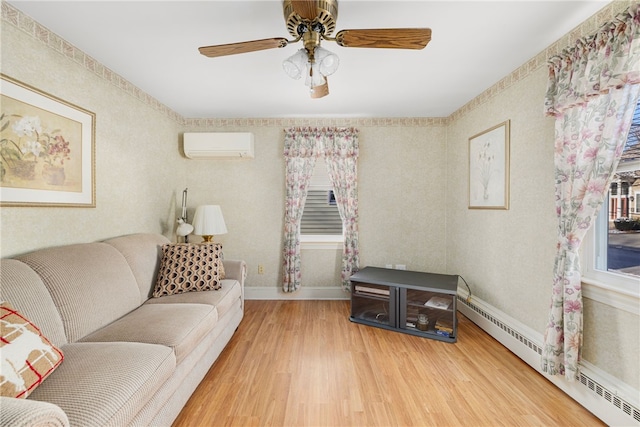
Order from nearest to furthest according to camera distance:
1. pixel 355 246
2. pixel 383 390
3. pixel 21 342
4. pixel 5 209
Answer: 1. pixel 21 342
2. pixel 5 209
3. pixel 383 390
4. pixel 355 246

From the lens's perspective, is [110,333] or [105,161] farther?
[105,161]

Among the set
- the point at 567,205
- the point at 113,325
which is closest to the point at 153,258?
the point at 113,325

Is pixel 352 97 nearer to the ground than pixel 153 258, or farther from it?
farther from it

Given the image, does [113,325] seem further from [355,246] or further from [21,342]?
[355,246]

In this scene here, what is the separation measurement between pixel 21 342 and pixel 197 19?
197 cm

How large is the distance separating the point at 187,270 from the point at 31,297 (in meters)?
1.07

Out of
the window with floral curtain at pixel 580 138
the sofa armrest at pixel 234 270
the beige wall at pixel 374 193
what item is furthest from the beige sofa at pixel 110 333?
the window with floral curtain at pixel 580 138

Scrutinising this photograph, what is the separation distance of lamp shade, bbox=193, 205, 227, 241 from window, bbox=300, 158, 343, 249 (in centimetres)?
113

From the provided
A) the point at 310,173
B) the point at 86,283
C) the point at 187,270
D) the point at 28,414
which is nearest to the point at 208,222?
the point at 187,270

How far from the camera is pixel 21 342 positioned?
1215 millimetres

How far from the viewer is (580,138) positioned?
68.5 inches

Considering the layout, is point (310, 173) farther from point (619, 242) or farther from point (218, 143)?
point (619, 242)

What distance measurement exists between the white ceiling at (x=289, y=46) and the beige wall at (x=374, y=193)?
8.0 inches

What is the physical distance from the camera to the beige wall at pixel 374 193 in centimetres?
182
